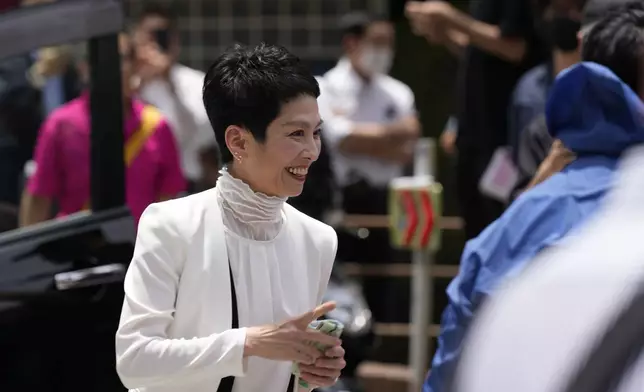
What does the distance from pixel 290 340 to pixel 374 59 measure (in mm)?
5408

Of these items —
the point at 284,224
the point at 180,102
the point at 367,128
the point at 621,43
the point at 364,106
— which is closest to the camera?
the point at 284,224

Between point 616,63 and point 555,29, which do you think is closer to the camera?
point 616,63

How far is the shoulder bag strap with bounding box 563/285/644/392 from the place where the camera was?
3.89 feet

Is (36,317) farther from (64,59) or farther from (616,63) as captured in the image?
(64,59)

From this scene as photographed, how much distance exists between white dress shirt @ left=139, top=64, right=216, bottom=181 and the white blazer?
178 inches

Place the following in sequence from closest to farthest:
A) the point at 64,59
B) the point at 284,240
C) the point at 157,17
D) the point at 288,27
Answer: the point at 284,240, the point at 64,59, the point at 157,17, the point at 288,27

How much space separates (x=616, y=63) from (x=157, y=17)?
4751mm

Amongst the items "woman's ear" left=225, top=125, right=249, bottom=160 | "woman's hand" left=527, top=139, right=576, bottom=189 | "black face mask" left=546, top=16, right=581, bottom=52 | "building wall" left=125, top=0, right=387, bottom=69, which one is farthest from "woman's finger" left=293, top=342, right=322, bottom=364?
"building wall" left=125, top=0, right=387, bottom=69

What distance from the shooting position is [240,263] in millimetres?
2582

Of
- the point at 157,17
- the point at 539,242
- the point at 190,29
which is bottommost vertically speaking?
the point at 190,29

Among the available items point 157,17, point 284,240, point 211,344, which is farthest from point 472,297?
point 157,17

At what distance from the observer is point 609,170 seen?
2.79 metres

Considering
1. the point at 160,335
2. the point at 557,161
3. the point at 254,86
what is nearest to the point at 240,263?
the point at 160,335

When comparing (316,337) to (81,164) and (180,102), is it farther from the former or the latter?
(180,102)
